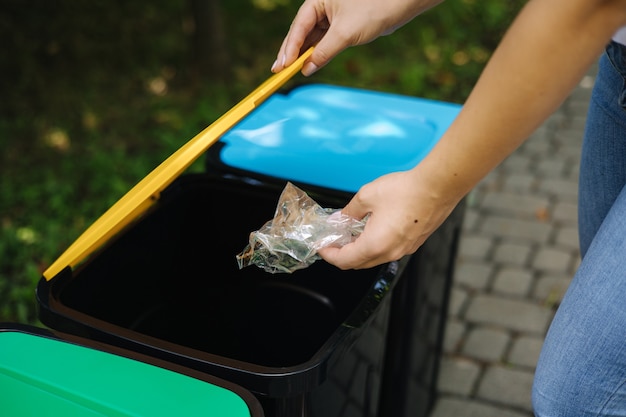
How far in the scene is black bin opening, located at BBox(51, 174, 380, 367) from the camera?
1681 mm

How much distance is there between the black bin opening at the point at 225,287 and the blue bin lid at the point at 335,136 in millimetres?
78

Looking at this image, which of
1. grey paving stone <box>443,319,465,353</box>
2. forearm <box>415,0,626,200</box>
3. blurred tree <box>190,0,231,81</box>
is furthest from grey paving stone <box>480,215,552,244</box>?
forearm <box>415,0,626,200</box>

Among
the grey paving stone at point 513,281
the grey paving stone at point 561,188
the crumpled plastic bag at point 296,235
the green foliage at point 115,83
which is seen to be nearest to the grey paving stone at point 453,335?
the grey paving stone at point 513,281

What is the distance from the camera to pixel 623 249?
3.47 feet

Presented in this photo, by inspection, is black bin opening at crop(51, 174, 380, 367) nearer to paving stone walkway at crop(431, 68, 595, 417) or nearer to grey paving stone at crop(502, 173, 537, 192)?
paving stone walkway at crop(431, 68, 595, 417)

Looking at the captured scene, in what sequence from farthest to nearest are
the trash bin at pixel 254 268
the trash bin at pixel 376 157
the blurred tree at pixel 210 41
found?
the blurred tree at pixel 210 41
the trash bin at pixel 376 157
the trash bin at pixel 254 268

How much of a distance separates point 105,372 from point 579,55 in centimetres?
85

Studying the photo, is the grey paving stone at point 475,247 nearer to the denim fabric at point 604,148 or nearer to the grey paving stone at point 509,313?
the grey paving stone at point 509,313

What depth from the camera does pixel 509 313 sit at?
8.96 ft

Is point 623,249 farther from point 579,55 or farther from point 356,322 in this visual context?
point 356,322

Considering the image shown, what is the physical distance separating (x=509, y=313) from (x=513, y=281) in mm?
211

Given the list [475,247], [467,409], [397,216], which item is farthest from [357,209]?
[475,247]

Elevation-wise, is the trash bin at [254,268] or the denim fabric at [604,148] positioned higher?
the denim fabric at [604,148]

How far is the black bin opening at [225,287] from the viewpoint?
1.68 meters
